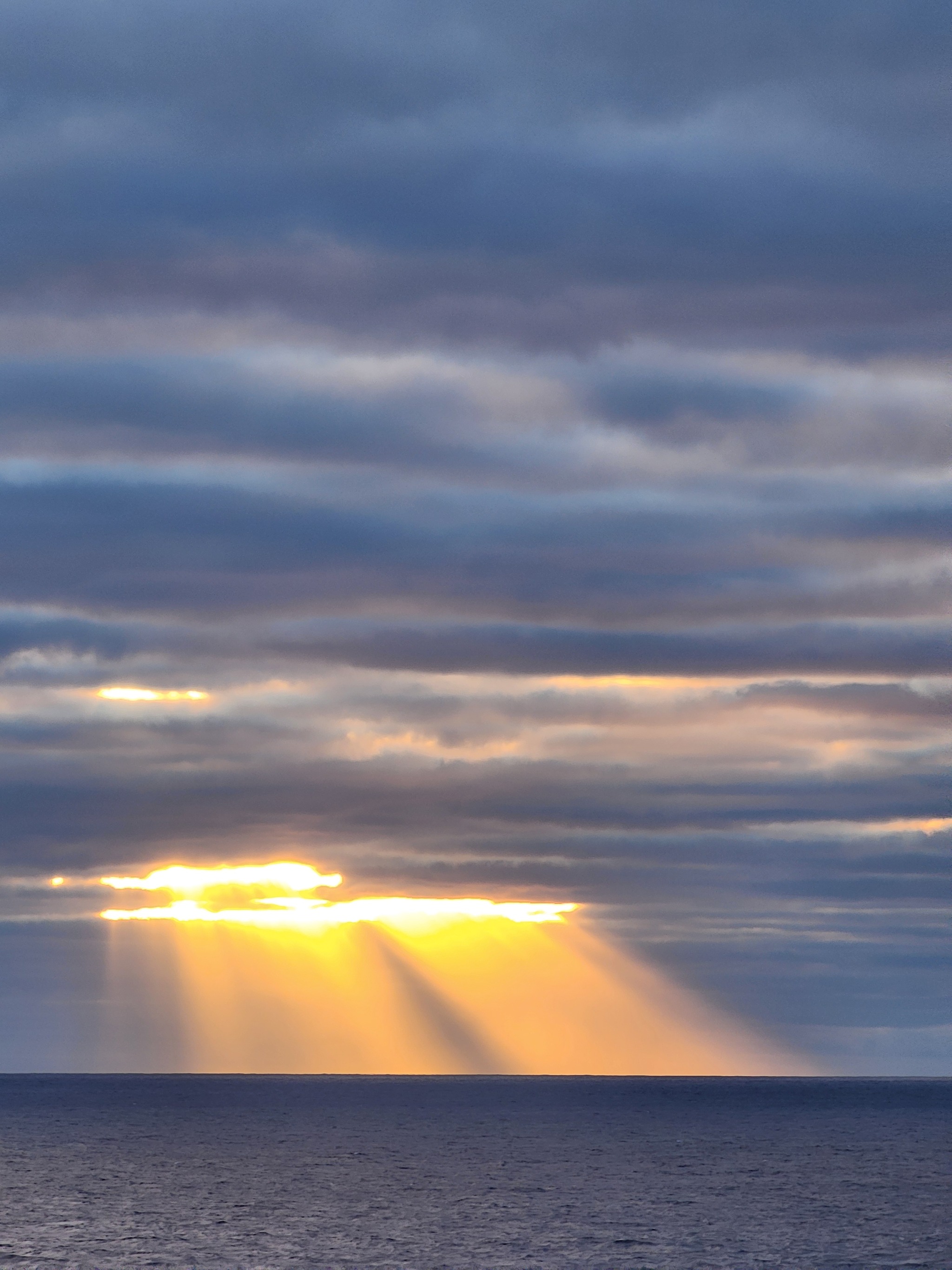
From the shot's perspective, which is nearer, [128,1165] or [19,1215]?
[19,1215]

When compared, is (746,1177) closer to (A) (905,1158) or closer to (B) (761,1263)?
(A) (905,1158)

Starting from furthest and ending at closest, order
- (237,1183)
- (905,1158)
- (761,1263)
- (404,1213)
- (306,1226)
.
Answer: (905,1158) → (237,1183) → (404,1213) → (306,1226) → (761,1263)

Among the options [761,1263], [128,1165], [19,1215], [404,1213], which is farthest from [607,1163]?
[761,1263]

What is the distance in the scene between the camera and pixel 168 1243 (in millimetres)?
106125

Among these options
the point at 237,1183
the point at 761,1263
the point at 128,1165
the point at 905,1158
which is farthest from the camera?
the point at 905,1158

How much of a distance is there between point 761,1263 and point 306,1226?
107 feet

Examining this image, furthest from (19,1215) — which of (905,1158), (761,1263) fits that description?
(905,1158)

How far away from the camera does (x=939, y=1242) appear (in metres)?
107

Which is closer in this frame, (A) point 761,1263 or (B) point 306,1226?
(A) point 761,1263

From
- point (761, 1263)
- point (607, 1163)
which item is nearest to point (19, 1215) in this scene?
point (761, 1263)

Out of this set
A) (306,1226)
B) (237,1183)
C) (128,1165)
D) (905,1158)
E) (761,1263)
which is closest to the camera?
(761,1263)

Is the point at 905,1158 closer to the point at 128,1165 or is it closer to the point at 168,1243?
the point at 128,1165

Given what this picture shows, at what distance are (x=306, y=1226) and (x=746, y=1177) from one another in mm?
60534

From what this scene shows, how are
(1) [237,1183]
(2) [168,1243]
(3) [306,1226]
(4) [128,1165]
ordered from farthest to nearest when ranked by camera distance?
(4) [128,1165] < (1) [237,1183] < (3) [306,1226] < (2) [168,1243]
